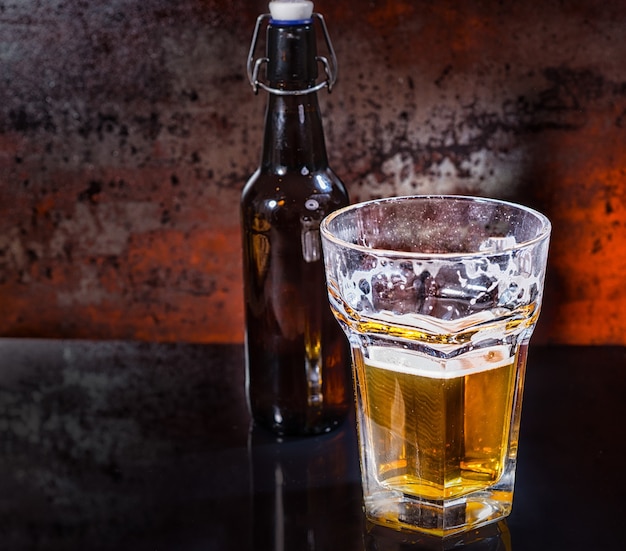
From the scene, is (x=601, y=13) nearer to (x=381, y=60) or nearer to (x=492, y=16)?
(x=492, y=16)

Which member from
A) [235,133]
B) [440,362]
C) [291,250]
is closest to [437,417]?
[440,362]

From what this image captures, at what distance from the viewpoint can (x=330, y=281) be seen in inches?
26.9

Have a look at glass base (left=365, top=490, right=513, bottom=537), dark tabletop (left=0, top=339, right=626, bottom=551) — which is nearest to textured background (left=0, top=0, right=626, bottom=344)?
dark tabletop (left=0, top=339, right=626, bottom=551)

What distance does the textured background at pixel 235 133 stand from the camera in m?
0.92

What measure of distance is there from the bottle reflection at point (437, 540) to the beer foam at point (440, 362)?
0.12 m

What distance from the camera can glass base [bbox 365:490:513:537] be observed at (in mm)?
672

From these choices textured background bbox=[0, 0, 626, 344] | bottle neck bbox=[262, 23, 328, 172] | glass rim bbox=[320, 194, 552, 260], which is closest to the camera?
glass rim bbox=[320, 194, 552, 260]

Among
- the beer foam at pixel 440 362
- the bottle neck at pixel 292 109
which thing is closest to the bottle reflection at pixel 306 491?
the beer foam at pixel 440 362

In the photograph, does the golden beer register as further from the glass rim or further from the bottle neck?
the bottle neck

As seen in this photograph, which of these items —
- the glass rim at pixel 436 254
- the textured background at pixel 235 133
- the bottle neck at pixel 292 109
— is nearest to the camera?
the glass rim at pixel 436 254

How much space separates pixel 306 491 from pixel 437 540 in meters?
0.12

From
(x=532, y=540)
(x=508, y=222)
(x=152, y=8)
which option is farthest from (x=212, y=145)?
(x=532, y=540)

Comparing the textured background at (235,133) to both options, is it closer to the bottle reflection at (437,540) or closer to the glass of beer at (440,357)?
the glass of beer at (440,357)

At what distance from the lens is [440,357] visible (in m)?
0.65
